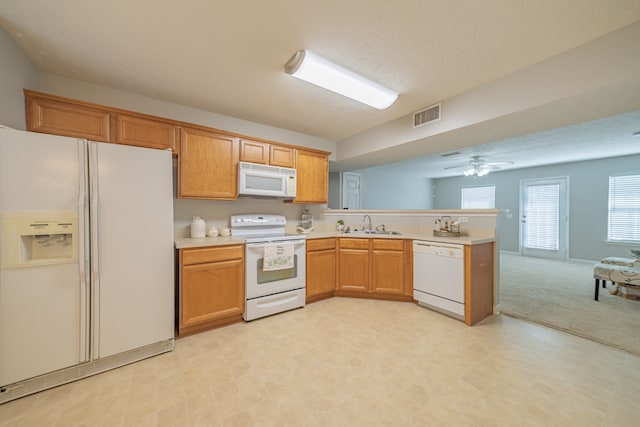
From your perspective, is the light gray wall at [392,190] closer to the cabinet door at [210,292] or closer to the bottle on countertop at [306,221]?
the bottle on countertop at [306,221]

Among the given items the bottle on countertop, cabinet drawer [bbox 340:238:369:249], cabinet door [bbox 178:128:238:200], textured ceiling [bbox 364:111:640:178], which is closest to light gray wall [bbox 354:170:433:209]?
textured ceiling [bbox 364:111:640:178]

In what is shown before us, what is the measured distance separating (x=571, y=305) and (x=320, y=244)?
3383 mm

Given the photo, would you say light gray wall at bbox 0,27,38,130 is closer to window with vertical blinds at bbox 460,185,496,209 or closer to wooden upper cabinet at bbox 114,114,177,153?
wooden upper cabinet at bbox 114,114,177,153

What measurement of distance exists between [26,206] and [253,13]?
1974 mm

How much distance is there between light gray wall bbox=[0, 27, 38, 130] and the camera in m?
1.71

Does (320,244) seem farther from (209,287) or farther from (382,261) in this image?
(209,287)

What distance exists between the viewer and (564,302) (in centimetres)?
333

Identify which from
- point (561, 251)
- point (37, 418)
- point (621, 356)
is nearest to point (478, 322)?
point (621, 356)

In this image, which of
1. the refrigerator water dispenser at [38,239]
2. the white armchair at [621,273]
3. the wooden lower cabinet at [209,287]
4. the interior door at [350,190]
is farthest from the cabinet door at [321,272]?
the white armchair at [621,273]

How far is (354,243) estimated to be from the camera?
3473 millimetres

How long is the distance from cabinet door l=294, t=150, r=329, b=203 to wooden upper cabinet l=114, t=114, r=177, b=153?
1.57 m

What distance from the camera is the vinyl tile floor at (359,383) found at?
1470 millimetres

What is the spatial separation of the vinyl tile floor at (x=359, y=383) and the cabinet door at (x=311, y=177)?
1.84m

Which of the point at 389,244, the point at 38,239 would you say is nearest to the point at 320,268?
the point at 389,244
